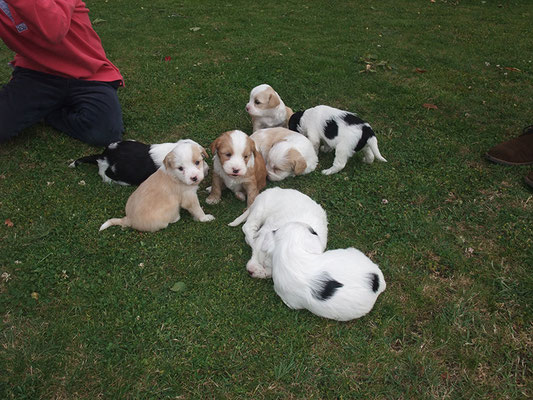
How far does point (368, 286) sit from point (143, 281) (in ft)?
6.04

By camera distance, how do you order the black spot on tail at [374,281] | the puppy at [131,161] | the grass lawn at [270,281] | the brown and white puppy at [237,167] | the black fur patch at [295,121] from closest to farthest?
the grass lawn at [270,281]
the black spot on tail at [374,281]
the brown and white puppy at [237,167]
the puppy at [131,161]
the black fur patch at [295,121]

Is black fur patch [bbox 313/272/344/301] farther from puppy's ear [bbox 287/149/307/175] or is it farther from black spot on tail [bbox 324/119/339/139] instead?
black spot on tail [bbox 324/119/339/139]

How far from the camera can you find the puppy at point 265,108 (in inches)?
191

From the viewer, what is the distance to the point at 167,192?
3398mm

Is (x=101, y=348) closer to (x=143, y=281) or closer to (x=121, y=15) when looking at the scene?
(x=143, y=281)

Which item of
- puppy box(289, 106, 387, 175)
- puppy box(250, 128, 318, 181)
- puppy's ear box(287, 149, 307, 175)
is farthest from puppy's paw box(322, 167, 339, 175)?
puppy's ear box(287, 149, 307, 175)

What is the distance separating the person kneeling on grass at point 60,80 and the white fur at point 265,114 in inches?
69.1

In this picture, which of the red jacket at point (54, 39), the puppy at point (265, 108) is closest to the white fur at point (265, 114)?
the puppy at point (265, 108)

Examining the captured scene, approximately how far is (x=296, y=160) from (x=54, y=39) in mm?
A: 3047

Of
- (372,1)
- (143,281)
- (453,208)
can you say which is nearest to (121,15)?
(372,1)

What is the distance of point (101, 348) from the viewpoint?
260cm

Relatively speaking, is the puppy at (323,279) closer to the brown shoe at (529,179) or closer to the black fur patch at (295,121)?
the black fur patch at (295,121)

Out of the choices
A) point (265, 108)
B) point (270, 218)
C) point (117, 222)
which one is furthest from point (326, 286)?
point (265, 108)

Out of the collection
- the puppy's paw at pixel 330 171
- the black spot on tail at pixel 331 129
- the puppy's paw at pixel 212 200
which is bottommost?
the puppy's paw at pixel 212 200
